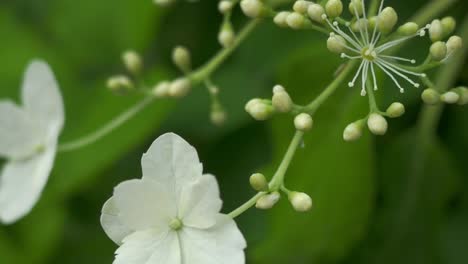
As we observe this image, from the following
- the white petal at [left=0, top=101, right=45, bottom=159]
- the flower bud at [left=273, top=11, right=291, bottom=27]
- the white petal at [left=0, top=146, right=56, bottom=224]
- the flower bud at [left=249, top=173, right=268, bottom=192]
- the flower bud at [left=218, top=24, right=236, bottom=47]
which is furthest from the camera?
the white petal at [left=0, top=101, right=45, bottom=159]

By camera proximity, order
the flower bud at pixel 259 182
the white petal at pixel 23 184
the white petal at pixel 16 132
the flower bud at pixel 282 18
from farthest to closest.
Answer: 1. the white petal at pixel 16 132
2. the white petal at pixel 23 184
3. the flower bud at pixel 282 18
4. the flower bud at pixel 259 182

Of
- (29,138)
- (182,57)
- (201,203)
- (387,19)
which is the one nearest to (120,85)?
(182,57)

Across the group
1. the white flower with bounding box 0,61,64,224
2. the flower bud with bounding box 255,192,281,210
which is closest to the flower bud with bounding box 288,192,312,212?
the flower bud with bounding box 255,192,281,210

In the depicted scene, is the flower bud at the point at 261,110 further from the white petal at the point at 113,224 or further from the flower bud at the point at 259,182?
the white petal at the point at 113,224

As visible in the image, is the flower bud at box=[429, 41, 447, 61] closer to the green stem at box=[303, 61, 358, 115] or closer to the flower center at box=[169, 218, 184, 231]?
the green stem at box=[303, 61, 358, 115]

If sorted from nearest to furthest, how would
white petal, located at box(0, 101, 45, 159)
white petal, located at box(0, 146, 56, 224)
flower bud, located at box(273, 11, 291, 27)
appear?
1. flower bud, located at box(273, 11, 291, 27)
2. white petal, located at box(0, 146, 56, 224)
3. white petal, located at box(0, 101, 45, 159)

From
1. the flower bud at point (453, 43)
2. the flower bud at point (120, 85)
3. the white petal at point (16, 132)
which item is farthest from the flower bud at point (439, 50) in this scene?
the white petal at point (16, 132)
